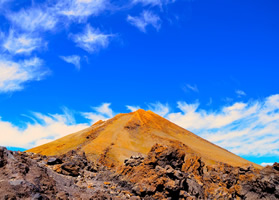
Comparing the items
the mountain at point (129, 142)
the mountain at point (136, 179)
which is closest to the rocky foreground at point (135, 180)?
the mountain at point (136, 179)

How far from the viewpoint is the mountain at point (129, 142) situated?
4606 centimetres

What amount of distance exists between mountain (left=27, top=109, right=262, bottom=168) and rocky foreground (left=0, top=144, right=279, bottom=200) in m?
26.9

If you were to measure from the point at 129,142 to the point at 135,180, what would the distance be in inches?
1669

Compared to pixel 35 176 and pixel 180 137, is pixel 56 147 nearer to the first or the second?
pixel 180 137

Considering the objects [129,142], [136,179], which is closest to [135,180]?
[136,179]

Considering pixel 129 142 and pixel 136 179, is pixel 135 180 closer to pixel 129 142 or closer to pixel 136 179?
pixel 136 179

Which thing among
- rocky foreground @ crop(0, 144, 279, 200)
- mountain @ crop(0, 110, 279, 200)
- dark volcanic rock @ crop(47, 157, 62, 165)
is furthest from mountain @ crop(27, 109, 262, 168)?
dark volcanic rock @ crop(47, 157, 62, 165)

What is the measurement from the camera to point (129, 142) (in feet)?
180

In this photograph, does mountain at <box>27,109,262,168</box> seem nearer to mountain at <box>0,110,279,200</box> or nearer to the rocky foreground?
mountain at <box>0,110,279,200</box>

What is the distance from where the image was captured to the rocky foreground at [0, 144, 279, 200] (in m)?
7.62

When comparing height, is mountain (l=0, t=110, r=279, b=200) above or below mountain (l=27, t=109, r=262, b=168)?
below

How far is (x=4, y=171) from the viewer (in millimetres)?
7555

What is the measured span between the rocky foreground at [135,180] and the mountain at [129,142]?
26923mm

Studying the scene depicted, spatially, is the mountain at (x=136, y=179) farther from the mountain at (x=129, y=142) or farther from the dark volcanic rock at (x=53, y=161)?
the mountain at (x=129, y=142)
